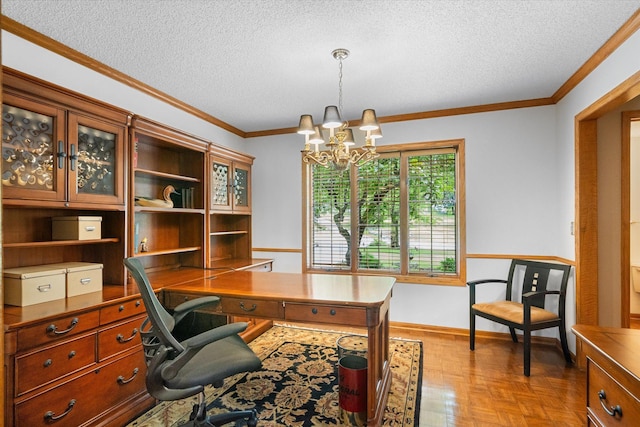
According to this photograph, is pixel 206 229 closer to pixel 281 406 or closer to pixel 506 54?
pixel 281 406

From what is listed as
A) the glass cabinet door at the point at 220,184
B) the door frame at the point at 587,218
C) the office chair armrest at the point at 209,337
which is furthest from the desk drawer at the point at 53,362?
the door frame at the point at 587,218

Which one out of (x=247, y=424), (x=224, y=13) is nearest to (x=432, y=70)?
(x=224, y=13)

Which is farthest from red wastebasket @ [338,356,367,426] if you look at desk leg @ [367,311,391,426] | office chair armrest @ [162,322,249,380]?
office chair armrest @ [162,322,249,380]

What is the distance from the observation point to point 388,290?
7.87 feet

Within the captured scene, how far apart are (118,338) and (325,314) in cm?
134

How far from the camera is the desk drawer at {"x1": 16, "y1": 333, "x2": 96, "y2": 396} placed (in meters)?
1.80

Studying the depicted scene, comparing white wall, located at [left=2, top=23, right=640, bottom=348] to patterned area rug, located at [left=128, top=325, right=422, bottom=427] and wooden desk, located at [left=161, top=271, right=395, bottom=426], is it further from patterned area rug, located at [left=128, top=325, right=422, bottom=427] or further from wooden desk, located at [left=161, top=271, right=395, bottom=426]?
wooden desk, located at [left=161, top=271, right=395, bottom=426]

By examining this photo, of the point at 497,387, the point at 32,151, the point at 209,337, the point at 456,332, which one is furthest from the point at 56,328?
the point at 456,332

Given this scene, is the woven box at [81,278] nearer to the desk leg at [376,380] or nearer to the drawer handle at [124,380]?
the drawer handle at [124,380]

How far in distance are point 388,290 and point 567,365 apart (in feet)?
6.29

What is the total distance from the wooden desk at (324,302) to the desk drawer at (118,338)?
322 mm

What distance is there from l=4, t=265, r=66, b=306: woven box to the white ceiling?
1506 millimetres

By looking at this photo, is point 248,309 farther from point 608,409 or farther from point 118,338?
point 608,409

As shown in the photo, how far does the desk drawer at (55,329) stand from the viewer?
1.81m
